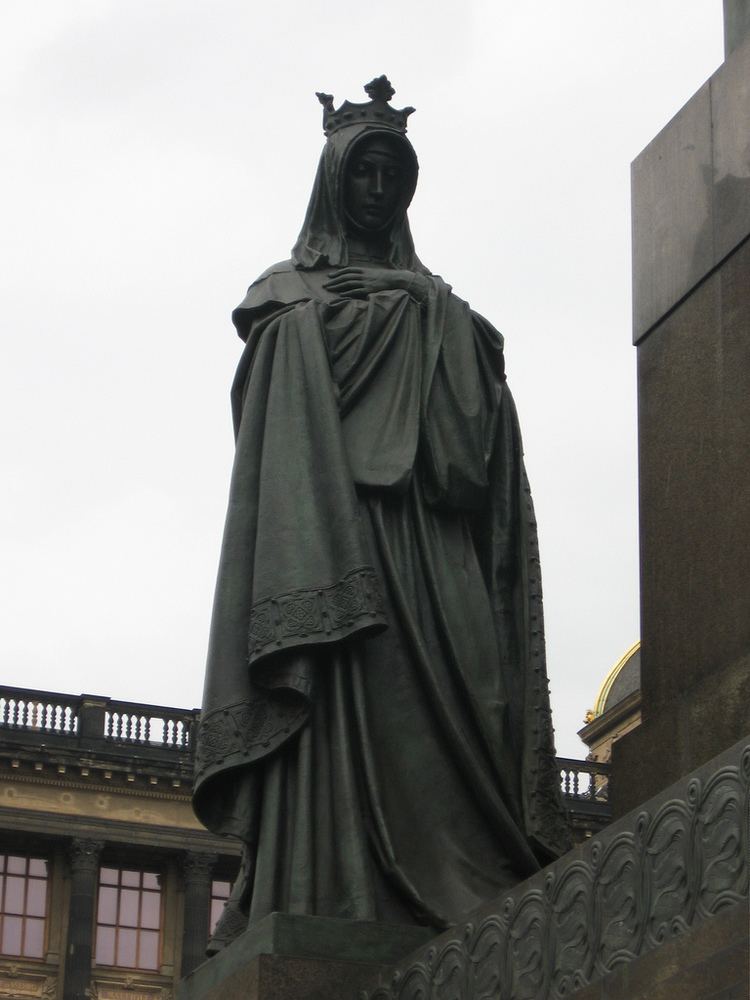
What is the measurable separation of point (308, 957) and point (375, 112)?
351cm

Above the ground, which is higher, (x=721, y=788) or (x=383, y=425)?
(x=383, y=425)

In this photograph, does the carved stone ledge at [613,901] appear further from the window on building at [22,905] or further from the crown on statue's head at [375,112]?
the window on building at [22,905]

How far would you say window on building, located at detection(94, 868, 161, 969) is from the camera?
177ft

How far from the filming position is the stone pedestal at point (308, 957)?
26.6 ft

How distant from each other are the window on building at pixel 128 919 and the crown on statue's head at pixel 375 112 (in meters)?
A: 45.2

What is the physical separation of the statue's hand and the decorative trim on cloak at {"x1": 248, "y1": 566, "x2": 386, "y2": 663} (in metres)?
1.35

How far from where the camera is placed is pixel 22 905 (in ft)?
178

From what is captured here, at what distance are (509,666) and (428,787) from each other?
2.25 ft

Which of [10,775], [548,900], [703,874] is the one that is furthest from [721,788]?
[10,775]

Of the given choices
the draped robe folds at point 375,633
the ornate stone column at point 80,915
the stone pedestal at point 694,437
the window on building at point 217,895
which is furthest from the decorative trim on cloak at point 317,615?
the window on building at point 217,895

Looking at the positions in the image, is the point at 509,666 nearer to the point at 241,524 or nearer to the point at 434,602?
the point at 434,602

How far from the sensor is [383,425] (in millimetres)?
9570

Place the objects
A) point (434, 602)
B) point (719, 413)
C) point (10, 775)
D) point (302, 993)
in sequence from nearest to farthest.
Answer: point (302, 993) → point (719, 413) → point (434, 602) → point (10, 775)

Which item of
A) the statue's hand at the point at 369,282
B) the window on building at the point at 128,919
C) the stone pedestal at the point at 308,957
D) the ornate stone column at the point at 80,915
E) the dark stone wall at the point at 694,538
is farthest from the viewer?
the window on building at the point at 128,919
